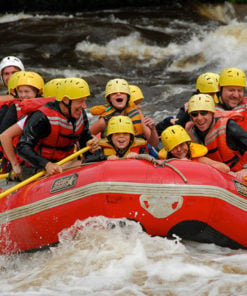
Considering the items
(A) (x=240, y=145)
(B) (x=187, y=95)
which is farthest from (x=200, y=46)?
(A) (x=240, y=145)

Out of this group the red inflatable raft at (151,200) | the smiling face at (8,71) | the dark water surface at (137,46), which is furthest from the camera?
the dark water surface at (137,46)

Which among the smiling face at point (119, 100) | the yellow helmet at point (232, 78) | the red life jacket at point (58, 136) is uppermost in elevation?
the yellow helmet at point (232, 78)

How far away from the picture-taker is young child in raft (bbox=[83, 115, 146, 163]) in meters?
5.69

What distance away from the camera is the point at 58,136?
5.72m

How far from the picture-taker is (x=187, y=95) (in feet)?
39.1

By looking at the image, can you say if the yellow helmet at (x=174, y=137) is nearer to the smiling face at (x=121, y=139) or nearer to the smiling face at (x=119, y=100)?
the smiling face at (x=121, y=139)

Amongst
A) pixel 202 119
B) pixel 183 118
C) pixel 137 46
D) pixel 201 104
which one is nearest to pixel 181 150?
pixel 202 119

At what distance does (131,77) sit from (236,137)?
7.94m

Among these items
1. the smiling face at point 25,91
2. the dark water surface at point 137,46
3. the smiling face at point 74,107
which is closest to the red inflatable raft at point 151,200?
the smiling face at point 74,107

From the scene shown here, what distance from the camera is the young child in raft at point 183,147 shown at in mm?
5520

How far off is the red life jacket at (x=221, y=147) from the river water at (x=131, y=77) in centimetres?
101

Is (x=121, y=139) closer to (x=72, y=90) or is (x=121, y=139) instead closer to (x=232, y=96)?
(x=72, y=90)

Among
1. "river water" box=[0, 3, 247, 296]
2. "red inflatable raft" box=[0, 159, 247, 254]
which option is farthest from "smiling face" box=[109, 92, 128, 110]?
"river water" box=[0, 3, 247, 296]

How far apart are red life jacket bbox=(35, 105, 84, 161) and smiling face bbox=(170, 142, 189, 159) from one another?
96 centimetres
